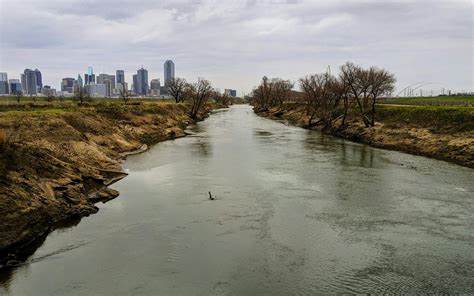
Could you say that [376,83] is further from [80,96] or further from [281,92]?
[281,92]

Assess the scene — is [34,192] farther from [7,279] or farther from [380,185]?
[380,185]

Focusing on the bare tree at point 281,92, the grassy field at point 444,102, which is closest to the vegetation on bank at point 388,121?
the grassy field at point 444,102

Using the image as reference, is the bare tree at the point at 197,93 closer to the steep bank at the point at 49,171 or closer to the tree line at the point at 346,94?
the tree line at the point at 346,94

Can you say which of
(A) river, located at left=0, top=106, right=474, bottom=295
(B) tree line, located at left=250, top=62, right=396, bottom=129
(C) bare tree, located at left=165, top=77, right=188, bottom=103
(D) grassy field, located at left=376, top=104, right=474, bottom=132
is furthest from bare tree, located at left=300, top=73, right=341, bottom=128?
(C) bare tree, located at left=165, top=77, right=188, bottom=103

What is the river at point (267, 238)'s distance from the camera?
40.0 ft

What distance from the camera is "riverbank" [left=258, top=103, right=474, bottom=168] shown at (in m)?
33.8

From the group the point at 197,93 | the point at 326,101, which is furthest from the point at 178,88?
the point at 326,101

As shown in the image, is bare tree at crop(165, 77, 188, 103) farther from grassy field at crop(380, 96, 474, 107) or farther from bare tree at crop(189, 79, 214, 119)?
grassy field at crop(380, 96, 474, 107)

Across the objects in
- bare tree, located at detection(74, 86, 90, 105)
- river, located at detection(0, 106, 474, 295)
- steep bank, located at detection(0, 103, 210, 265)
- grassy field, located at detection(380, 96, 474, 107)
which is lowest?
river, located at detection(0, 106, 474, 295)

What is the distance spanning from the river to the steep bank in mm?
1012

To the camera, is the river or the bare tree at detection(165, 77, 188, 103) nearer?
the river

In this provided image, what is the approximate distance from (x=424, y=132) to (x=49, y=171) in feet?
121

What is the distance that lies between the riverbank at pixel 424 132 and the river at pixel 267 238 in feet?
19.4

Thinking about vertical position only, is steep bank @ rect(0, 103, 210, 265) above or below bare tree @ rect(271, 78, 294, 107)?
below
